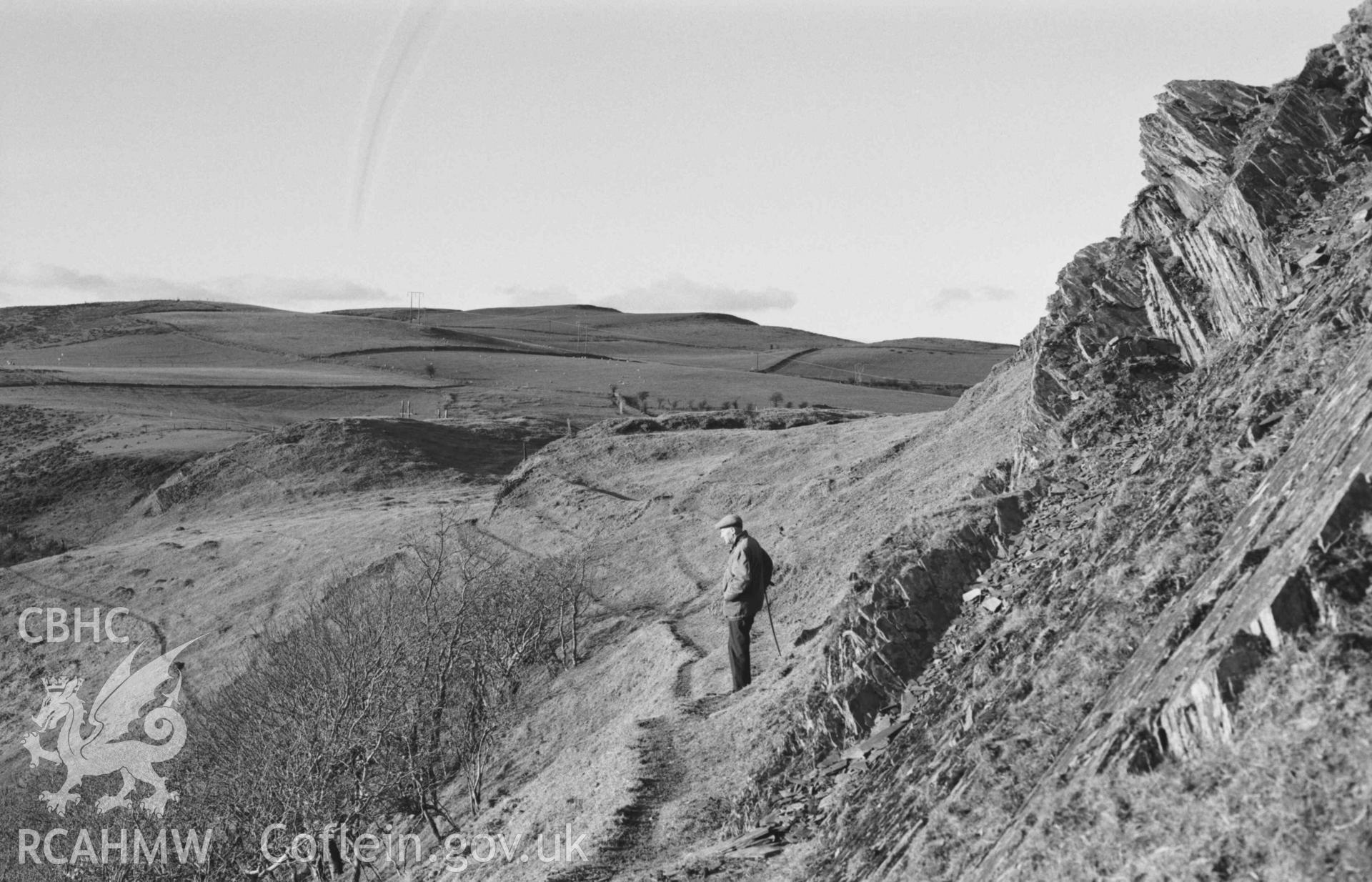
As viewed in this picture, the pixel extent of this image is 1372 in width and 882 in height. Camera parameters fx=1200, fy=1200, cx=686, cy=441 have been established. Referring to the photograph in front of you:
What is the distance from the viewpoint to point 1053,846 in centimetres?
603

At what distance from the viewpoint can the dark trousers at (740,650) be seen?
15.7m

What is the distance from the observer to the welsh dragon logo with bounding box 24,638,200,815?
3141 centimetres

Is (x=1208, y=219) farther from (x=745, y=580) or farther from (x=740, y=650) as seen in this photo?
(x=740, y=650)

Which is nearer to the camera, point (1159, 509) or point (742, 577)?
point (1159, 509)

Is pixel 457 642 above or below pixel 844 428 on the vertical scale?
below

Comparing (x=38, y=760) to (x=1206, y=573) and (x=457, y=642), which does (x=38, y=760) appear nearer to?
(x=457, y=642)

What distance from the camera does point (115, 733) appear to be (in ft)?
126

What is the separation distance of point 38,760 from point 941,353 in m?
144

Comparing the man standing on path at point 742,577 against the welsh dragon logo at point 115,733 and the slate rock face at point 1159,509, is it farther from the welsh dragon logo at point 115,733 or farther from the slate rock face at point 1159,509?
→ the welsh dragon logo at point 115,733

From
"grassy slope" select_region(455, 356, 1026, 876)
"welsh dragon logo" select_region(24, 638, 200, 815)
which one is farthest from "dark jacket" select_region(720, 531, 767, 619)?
"welsh dragon logo" select_region(24, 638, 200, 815)

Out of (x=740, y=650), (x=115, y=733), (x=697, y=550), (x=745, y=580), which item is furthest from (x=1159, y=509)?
(x=115, y=733)

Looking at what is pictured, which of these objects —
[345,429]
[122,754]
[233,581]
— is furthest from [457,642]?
[345,429]

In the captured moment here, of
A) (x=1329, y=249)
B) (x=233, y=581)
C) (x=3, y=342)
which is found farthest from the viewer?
(x=3, y=342)

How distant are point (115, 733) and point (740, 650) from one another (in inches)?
1184
